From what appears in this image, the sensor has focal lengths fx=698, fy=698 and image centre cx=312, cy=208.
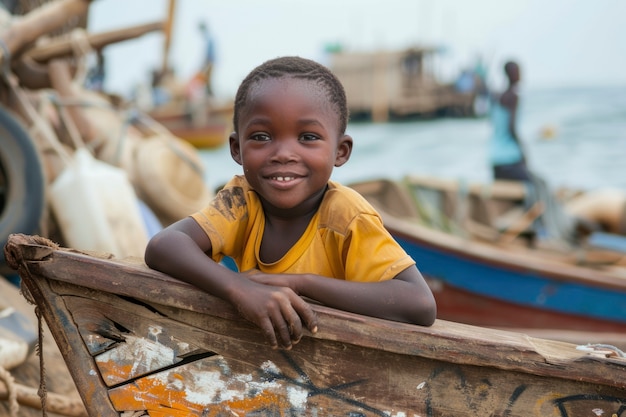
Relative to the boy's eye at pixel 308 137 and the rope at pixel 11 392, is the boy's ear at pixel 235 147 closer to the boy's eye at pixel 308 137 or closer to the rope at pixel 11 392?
the boy's eye at pixel 308 137

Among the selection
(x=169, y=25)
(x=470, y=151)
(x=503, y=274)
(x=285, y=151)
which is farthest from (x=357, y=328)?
(x=470, y=151)

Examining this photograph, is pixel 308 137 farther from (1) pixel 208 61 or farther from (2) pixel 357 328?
(1) pixel 208 61

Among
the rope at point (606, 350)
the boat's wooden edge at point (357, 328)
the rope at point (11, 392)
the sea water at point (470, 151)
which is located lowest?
the sea water at point (470, 151)

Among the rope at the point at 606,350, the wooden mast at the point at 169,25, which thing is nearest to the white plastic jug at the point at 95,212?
the wooden mast at the point at 169,25

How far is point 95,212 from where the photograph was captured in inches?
166

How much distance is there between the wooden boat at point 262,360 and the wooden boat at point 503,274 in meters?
3.15

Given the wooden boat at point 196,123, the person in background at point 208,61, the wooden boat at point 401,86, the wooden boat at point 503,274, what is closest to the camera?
the wooden boat at point 503,274

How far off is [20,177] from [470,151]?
26.4 m

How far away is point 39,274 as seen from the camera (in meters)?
1.68

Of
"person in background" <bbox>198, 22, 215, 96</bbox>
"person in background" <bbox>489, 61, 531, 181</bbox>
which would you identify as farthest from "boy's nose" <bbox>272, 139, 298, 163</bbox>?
"person in background" <bbox>198, 22, 215, 96</bbox>

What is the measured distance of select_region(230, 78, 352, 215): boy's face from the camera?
5.57 feet

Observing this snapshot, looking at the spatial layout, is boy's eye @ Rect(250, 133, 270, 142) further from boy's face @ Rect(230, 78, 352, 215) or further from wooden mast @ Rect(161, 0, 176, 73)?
wooden mast @ Rect(161, 0, 176, 73)

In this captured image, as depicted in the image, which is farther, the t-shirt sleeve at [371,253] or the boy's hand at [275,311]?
the t-shirt sleeve at [371,253]

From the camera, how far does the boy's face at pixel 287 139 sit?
1.70 m
